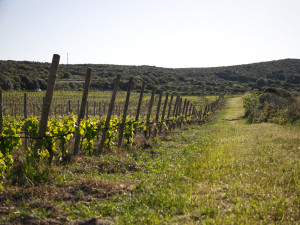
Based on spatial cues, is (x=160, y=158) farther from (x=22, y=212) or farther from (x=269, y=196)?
(x=22, y=212)

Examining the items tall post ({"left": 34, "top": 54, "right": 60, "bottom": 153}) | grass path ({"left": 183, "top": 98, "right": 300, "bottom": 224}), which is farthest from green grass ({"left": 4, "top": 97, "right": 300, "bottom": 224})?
tall post ({"left": 34, "top": 54, "right": 60, "bottom": 153})

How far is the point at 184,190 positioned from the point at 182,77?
88354mm

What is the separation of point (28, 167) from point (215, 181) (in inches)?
142

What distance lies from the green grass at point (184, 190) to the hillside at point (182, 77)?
156 ft

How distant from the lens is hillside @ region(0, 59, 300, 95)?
193ft

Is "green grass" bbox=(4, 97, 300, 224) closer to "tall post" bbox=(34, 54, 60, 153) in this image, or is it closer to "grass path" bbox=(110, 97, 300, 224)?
"grass path" bbox=(110, 97, 300, 224)

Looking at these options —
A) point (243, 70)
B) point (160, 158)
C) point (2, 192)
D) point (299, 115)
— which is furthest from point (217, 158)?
point (243, 70)

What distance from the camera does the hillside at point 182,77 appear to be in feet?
193

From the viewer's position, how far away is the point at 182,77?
300 feet

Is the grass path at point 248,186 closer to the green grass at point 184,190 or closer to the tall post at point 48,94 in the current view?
the green grass at point 184,190

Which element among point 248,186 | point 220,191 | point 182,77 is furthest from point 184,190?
point 182,77

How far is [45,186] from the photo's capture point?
4453 millimetres

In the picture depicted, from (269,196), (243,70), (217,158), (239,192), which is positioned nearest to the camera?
(269,196)

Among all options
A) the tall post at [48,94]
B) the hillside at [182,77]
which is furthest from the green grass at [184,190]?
the hillside at [182,77]
